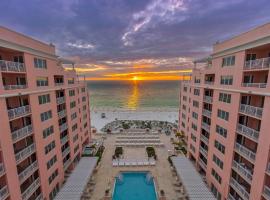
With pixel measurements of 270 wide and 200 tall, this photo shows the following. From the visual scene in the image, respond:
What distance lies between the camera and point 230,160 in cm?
1988

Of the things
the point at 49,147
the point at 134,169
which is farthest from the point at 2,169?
the point at 134,169

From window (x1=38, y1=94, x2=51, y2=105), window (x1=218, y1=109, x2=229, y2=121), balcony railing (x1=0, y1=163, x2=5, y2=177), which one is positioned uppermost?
window (x1=38, y1=94, x2=51, y2=105)

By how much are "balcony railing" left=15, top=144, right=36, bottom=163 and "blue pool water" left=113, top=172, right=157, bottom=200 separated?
1454 centimetres

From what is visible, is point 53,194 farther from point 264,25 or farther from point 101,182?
point 264,25

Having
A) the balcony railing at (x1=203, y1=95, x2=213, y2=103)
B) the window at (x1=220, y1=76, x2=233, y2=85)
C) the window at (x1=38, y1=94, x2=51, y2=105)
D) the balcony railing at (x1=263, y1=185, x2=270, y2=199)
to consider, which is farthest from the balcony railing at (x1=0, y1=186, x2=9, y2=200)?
the balcony railing at (x1=203, y1=95, x2=213, y2=103)

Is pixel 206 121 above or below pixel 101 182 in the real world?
above

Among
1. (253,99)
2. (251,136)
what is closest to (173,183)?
(251,136)

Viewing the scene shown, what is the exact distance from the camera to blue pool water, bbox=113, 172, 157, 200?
24281mm

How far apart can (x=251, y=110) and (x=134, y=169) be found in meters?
23.3

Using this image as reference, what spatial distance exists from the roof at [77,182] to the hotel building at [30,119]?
229 cm

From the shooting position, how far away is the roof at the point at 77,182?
827 inches

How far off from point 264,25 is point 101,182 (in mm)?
31909

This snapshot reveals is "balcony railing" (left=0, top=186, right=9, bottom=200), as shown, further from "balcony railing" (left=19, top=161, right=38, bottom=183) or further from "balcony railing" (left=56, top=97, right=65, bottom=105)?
"balcony railing" (left=56, top=97, right=65, bottom=105)

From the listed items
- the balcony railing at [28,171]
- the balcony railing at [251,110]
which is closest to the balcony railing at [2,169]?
the balcony railing at [28,171]
